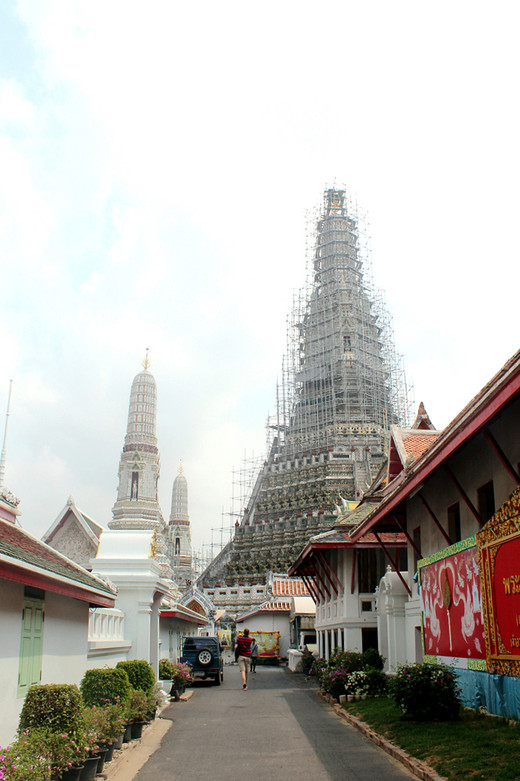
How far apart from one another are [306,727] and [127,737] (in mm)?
3495

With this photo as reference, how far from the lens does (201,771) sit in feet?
31.4

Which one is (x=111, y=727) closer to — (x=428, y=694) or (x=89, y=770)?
(x=89, y=770)

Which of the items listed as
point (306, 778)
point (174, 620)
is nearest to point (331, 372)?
point (174, 620)

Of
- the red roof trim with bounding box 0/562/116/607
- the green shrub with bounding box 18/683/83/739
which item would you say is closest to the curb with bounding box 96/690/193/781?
the green shrub with bounding box 18/683/83/739

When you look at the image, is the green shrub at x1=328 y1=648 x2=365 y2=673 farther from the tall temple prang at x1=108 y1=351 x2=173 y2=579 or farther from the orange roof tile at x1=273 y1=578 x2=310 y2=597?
the tall temple prang at x1=108 y1=351 x2=173 y2=579

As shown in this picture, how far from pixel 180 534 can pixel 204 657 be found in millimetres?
53773

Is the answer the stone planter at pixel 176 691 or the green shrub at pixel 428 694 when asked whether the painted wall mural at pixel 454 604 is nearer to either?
the green shrub at pixel 428 694

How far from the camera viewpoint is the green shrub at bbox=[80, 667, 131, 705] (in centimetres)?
1154

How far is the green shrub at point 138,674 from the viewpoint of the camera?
1363cm

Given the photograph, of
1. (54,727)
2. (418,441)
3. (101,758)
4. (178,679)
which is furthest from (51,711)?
(418,441)

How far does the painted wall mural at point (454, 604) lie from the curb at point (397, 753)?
1.91 m

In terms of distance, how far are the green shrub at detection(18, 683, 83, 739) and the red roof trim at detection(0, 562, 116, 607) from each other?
1155 millimetres

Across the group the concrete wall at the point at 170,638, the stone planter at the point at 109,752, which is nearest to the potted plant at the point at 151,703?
the stone planter at the point at 109,752

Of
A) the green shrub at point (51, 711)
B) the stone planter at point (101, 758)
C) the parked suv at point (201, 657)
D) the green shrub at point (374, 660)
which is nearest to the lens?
the green shrub at point (51, 711)
